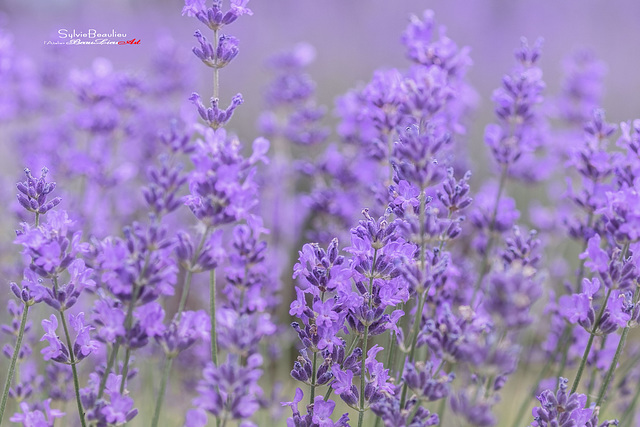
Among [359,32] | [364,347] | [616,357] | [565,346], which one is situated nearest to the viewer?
[364,347]

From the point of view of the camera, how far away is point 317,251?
1.64m

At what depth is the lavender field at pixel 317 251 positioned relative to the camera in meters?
1.42

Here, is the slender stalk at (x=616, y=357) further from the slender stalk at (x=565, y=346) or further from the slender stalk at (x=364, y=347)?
the slender stalk at (x=364, y=347)

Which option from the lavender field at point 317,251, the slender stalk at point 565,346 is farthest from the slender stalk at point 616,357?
the slender stalk at point 565,346

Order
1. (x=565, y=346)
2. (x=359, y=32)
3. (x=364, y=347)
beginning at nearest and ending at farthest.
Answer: (x=364, y=347)
(x=565, y=346)
(x=359, y=32)

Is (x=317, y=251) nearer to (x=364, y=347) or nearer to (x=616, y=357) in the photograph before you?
(x=364, y=347)

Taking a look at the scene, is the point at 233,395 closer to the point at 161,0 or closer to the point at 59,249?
the point at 59,249

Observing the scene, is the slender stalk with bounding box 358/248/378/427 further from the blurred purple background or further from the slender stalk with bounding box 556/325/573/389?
the blurred purple background

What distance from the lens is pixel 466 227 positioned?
3633 millimetres

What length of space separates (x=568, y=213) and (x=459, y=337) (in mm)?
2313

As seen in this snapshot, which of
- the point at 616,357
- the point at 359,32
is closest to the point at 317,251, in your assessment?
the point at 616,357

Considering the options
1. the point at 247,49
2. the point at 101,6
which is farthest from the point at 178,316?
the point at 101,6

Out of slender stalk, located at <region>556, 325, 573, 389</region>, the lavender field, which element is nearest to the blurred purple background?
the lavender field

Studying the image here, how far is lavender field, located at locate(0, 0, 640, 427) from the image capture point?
4.65ft
